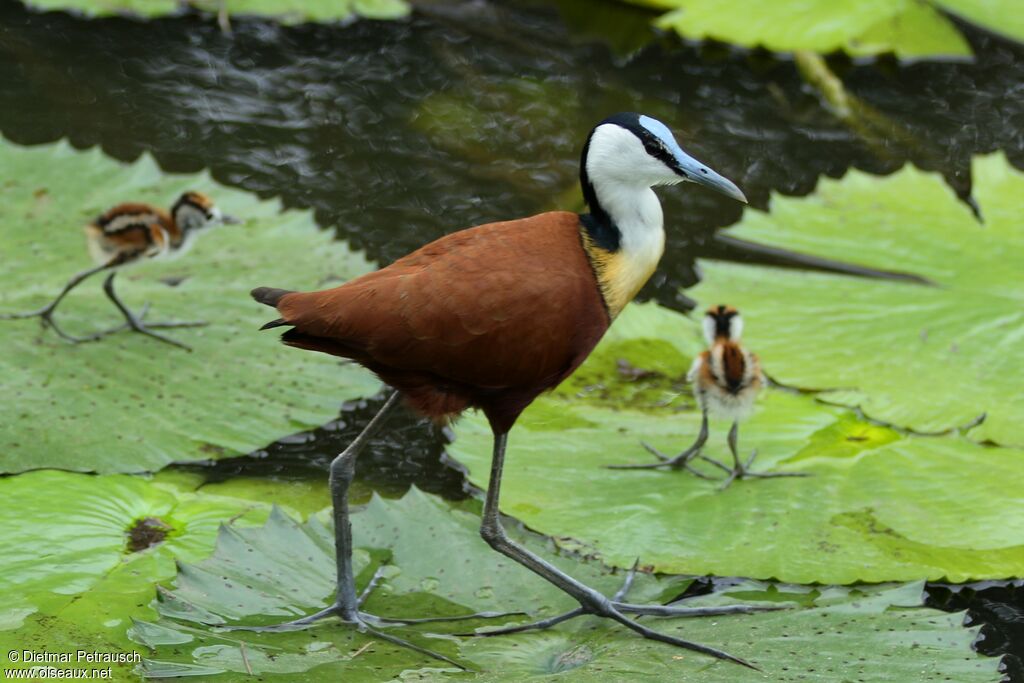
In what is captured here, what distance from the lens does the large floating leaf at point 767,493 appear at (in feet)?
11.7

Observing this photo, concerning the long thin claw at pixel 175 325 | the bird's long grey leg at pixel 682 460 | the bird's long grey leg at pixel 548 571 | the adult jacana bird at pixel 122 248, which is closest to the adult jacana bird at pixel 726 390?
the bird's long grey leg at pixel 682 460

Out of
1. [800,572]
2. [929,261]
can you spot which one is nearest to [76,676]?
[800,572]

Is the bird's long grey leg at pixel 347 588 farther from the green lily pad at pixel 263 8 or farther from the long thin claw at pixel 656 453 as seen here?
the green lily pad at pixel 263 8

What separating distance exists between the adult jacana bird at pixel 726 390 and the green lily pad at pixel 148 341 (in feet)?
3.36

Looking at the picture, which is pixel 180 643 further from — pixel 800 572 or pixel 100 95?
pixel 100 95

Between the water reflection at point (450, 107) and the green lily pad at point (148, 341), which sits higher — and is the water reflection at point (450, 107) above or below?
above

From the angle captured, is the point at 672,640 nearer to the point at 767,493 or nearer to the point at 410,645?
the point at 410,645

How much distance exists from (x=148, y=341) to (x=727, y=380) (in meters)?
1.87

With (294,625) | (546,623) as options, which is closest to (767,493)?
(546,623)

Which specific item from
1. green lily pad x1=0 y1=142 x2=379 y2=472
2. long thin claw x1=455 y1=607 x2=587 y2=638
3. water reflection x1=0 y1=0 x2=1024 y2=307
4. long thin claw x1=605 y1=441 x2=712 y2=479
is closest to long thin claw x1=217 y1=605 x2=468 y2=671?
long thin claw x1=455 y1=607 x2=587 y2=638

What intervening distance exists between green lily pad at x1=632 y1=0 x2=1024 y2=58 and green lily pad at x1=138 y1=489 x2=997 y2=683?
3.97 meters

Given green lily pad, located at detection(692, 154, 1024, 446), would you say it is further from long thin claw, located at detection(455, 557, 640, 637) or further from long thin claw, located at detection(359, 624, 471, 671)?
long thin claw, located at detection(359, 624, 471, 671)

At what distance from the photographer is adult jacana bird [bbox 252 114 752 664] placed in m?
3.07

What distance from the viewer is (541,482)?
387 cm
